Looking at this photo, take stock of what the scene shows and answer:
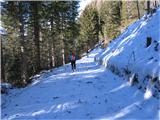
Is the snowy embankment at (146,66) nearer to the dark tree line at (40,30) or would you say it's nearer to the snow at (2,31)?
the dark tree line at (40,30)

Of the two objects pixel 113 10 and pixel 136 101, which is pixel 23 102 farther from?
pixel 113 10

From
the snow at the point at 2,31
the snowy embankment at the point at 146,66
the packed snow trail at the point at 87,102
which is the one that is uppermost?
the snow at the point at 2,31

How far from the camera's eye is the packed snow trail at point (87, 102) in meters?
12.6

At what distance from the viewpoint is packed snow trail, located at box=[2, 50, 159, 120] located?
1256 cm

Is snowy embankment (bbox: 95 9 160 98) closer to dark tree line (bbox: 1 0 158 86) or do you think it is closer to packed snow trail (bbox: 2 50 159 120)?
packed snow trail (bbox: 2 50 159 120)

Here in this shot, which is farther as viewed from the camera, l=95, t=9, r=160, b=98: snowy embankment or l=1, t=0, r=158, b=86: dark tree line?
l=1, t=0, r=158, b=86: dark tree line

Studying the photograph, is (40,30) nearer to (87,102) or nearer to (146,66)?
(87,102)

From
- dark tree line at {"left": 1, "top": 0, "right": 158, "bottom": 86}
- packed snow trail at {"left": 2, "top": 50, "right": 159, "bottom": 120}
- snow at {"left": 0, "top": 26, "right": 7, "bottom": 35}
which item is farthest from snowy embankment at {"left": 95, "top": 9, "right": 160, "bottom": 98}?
snow at {"left": 0, "top": 26, "right": 7, "bottom": 35}

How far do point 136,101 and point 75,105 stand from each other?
9.45ft

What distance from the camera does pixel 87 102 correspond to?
1502cm

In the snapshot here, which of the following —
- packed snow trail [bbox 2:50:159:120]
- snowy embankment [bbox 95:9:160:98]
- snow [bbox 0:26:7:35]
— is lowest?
packed snow trail [bbox 2:50:159:120]

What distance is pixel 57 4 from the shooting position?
47.3m

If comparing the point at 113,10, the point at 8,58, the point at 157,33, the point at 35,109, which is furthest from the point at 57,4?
the point at 113,10

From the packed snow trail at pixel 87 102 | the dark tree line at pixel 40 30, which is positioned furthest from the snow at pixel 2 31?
the packed snow trail at pixel 87 102
